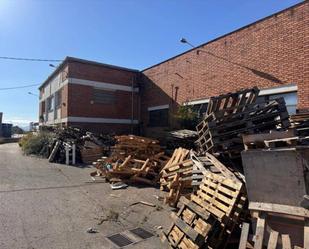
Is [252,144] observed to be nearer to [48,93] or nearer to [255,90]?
[255,90]

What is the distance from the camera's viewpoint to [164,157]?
12070 mm

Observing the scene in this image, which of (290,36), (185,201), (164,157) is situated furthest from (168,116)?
(185,201)

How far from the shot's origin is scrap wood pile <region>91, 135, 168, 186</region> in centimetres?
1081

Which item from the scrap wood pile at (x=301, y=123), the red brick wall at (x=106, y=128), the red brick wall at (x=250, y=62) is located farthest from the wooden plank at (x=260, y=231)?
the red brick wall at (x=106, y=128)

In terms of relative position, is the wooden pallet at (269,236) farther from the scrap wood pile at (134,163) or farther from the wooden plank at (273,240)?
the scrap wood pile at (134,163)

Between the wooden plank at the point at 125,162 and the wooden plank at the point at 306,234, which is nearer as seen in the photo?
the wooden plank at the point at 306,234

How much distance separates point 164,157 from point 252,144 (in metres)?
6.95

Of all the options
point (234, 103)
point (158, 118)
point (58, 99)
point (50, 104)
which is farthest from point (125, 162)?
point (50, 104)

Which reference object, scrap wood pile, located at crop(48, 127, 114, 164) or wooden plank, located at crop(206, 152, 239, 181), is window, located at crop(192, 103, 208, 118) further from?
wooden plank, located at crop(206, 152, 239, 181)

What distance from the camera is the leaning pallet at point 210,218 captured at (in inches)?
193

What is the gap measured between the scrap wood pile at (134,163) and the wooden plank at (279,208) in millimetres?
5989

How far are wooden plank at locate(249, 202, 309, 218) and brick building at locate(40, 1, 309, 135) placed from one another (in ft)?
23.2

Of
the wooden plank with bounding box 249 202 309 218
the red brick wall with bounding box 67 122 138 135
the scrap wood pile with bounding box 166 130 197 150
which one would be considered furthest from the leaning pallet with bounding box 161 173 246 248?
the red brick wall with bounding box 67 122 138 135

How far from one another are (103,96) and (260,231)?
725 inches
